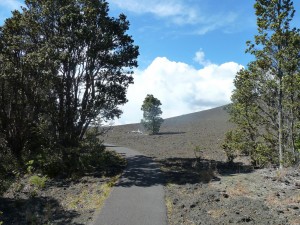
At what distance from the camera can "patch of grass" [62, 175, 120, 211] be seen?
12.8m

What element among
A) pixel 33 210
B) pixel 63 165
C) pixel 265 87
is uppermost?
pixel 265 87

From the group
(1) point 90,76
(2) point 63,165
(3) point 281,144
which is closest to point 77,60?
(1) point 90,76

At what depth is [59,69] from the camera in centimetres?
2075

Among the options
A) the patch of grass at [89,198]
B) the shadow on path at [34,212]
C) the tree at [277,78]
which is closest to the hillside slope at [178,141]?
the tree at [277,78]

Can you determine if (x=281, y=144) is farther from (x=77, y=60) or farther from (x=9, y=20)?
(x=9, y=20)

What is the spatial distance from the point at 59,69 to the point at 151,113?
137 ft

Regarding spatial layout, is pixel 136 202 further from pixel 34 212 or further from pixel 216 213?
pixel 34 212

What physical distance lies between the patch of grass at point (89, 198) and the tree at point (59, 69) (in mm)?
5849

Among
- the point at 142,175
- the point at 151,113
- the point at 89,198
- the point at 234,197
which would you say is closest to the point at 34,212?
the point at 89,198

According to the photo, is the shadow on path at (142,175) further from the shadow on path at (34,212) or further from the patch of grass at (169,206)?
the shadow on path at (34,212)

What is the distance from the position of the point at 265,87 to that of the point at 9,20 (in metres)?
15.6

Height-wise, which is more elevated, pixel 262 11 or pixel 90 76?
pixel 262 11

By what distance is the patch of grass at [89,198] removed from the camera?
42.1ft

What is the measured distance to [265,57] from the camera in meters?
17.0
